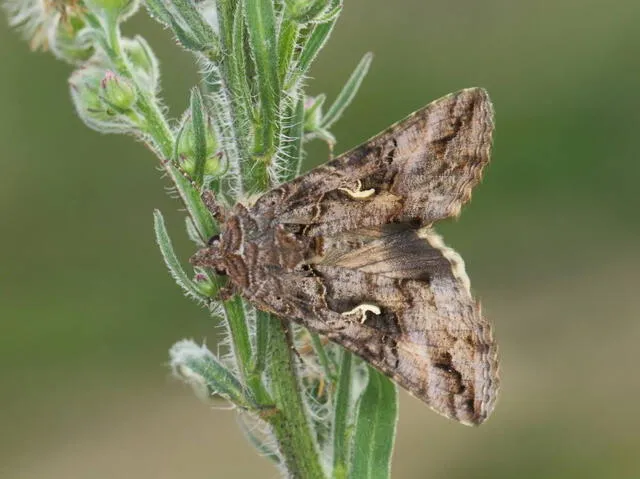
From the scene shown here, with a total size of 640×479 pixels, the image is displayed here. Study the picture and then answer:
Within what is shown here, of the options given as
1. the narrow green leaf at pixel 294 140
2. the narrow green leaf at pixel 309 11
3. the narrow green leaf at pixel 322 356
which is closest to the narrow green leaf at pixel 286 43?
the narrow green leaf at pixel 309 11

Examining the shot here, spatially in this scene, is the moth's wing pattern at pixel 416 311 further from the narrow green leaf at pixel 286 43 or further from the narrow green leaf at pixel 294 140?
the narrow green leaf at pixel 286 43

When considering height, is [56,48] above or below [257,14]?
above

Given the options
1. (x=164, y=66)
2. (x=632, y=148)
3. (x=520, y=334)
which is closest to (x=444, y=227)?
(x=520, y=334)

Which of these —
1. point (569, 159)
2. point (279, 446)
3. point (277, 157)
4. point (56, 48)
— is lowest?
point (279, 446)

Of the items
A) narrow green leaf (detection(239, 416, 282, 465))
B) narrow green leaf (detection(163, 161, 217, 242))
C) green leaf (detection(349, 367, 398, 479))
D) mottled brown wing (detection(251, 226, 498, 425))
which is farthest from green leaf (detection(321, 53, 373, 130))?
narrow green leaf (detection(239, 416, 282, 465))

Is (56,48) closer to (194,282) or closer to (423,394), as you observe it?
(194,282)

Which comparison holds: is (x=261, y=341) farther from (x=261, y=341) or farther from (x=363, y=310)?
(x=363, y=310)

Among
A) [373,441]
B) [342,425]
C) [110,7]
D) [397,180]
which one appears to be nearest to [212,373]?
[342,425]
